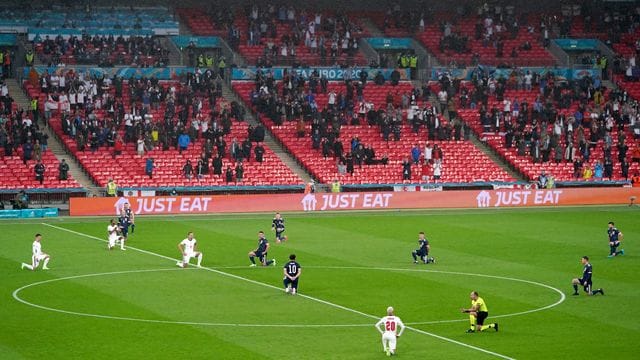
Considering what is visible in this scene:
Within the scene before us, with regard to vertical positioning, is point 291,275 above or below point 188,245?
below

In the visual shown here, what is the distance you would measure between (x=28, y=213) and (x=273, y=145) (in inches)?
695

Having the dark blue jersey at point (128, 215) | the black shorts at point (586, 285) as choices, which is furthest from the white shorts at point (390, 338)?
the dark blue jersey at point (128, 215)

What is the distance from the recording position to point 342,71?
269ft

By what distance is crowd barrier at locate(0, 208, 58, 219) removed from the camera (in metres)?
62.1

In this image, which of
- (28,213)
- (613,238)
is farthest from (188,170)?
(613,238)

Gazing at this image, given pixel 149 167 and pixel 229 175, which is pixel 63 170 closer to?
pixel 149 167

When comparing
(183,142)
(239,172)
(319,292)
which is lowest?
(319,292)

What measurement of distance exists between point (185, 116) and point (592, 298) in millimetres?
38305

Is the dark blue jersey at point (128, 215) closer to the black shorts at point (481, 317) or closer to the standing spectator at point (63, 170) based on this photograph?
the standing spectator at point (63, 170)

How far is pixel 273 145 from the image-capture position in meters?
75.3

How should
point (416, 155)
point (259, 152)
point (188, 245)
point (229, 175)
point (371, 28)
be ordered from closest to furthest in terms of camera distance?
point (188, 245) → point (229, 175) → point (259, 152) → point (416, 155) → point (371, 28)

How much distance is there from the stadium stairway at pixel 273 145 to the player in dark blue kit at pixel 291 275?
101 ft

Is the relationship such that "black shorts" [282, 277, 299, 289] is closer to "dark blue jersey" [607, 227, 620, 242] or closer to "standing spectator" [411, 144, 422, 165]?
"dark blue jersey" [607, 227, 620, 242]

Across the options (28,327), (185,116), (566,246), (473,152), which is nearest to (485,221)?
(566,246)
